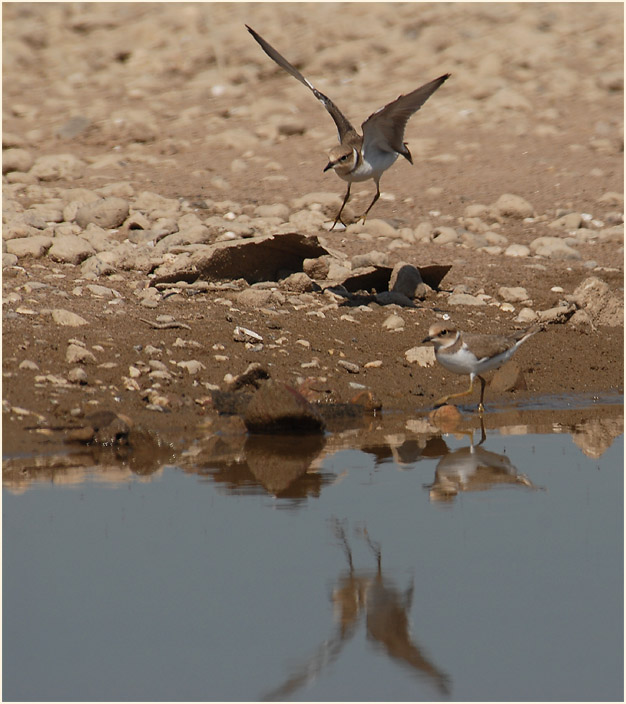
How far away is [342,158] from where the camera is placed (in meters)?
11.5

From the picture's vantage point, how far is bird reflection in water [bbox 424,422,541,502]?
7062 millimetres

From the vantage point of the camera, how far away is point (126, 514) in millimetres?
6367

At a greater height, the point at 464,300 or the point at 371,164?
the point at 371,164

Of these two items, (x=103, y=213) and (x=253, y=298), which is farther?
(x=103, y=213)

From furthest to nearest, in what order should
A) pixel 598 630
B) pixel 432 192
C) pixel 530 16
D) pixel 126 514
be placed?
1. pixel 530 16
2. pixel 432 192
3. pixel 126 514
4. pixel 598 630

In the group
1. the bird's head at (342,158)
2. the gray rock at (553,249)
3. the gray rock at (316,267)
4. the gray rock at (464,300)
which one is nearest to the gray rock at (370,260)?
the gray rock at (316,267)

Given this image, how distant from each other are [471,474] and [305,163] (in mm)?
10912

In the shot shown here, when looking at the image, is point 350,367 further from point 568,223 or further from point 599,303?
point 568,223

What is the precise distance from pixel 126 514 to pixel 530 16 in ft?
66.0

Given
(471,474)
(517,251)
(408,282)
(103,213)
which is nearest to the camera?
(471,474)

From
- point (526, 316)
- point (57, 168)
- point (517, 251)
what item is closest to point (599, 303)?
point (526, 316)

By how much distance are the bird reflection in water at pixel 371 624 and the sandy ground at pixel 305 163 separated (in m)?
3.23

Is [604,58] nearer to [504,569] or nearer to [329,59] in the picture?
[329,59]

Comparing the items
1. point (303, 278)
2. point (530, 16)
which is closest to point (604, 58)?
point (530, 16)
